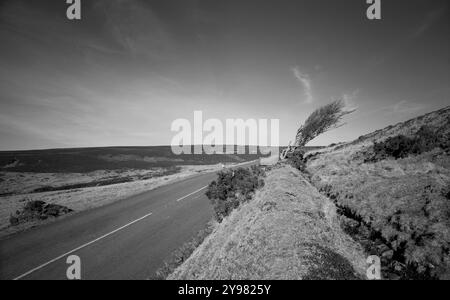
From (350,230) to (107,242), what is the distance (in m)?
8.74

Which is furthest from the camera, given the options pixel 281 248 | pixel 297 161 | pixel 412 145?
pixel 297 161

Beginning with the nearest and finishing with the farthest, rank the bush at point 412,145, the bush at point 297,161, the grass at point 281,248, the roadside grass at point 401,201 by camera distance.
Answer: the grass at point 281,248 < the roadside grass at point 401,201 < the bush at point 412,145 < the bush at point 297,161

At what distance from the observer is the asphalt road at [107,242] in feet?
22.1

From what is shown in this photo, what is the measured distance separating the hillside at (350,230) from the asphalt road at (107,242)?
2.31 metres

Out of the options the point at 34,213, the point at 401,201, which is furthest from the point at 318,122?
the point at 34,213

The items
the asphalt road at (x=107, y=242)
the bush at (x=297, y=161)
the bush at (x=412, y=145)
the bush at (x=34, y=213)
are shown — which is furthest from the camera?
the bush at (x=297, y=161)

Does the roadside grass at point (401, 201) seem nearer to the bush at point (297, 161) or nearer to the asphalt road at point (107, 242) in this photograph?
the bush at point (297, 161)

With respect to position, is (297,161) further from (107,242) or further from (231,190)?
(107,242)

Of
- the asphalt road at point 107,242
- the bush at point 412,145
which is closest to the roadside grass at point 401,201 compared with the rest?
the bush at point 412,145

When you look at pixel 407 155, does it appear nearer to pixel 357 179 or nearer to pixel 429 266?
pixel 357 179

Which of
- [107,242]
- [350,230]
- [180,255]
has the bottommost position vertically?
[107,242]

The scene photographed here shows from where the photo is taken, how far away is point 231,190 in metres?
9.85

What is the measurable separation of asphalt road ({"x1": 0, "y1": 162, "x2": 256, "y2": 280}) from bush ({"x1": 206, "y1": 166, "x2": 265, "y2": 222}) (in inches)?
51.5

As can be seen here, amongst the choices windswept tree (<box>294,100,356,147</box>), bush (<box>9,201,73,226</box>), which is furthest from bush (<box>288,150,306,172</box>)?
bush (<box>9,201,73,226</box>)
